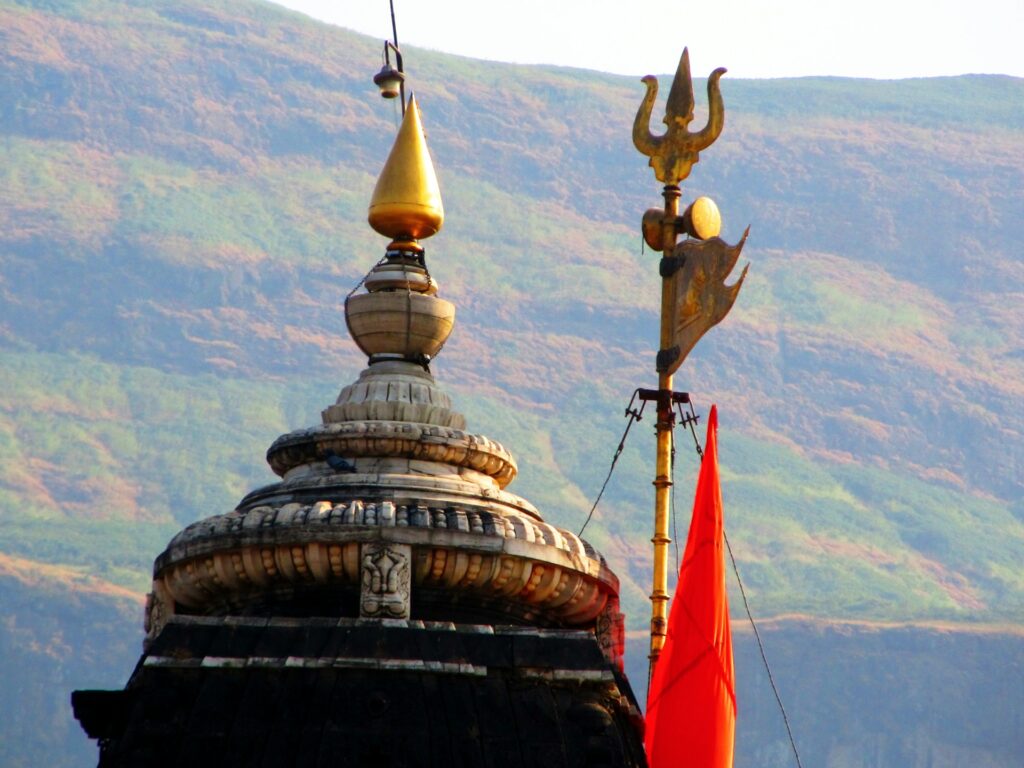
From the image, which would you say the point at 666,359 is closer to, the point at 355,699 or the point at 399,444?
the point at 399,444

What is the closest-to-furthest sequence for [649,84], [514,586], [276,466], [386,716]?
1. [386,716]
2. [514,586]
3. [276,466]
4. [649,84]

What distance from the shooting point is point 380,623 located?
15.1 metres

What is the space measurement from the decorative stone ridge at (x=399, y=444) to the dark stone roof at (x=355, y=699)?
1.46m

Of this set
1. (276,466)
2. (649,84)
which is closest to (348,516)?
(276,466)

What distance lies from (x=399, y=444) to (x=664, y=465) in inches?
74.0

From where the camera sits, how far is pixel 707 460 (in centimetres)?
1709

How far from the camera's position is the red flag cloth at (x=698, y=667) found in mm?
15961

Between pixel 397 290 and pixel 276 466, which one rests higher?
pixel 397 290

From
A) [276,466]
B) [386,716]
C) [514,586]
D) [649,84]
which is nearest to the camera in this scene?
[386,716]

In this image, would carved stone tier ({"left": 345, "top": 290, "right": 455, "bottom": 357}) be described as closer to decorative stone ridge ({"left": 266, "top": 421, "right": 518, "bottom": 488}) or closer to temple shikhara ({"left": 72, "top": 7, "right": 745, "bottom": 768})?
temple shikhara ({"left": 72, "top": 7, "right": 745, "bottom": 768})

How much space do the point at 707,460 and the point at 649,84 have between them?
3.11 meters

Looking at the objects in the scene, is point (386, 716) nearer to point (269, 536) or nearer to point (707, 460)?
point (269, 536)

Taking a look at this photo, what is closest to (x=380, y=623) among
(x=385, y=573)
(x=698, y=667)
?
(x=385, y=573)

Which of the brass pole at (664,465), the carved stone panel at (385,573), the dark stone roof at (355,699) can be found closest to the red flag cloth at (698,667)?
the brass pole at (664,465)
